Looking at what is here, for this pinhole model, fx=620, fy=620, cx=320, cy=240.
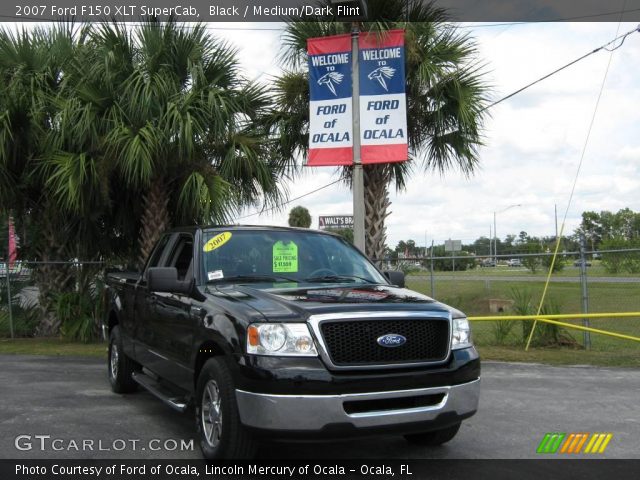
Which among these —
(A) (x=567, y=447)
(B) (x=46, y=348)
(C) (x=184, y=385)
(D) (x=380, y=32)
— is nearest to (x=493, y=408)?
(A) (x=567, y=447)

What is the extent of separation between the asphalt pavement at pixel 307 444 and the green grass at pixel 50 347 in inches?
71.0

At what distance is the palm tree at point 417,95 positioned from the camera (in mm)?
11141

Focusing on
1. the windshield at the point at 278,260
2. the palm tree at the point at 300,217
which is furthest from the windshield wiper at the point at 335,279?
the palm tree at the point at 300,217

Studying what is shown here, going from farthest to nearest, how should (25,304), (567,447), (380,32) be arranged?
(25,304) → (380,32) → (567,447)

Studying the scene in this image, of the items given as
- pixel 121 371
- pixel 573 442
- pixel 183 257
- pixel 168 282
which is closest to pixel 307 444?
pixel 168 282

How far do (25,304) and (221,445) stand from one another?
10.6 m

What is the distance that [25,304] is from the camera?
43.7 feet

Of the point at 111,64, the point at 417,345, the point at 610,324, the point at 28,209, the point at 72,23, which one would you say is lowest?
the point at 610,324

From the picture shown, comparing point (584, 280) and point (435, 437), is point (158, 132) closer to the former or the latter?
point (435, 437)

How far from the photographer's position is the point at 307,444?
520 centimetres

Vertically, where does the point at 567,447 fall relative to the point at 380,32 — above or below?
below

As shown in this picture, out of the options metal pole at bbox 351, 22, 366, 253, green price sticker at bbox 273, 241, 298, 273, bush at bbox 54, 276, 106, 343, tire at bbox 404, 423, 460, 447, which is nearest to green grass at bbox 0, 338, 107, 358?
bush at bbox 54, 276, 106, 343

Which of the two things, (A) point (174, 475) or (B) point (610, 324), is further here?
(B) point (610, 324)

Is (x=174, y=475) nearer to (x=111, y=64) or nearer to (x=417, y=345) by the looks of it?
(x=417, y=345)
